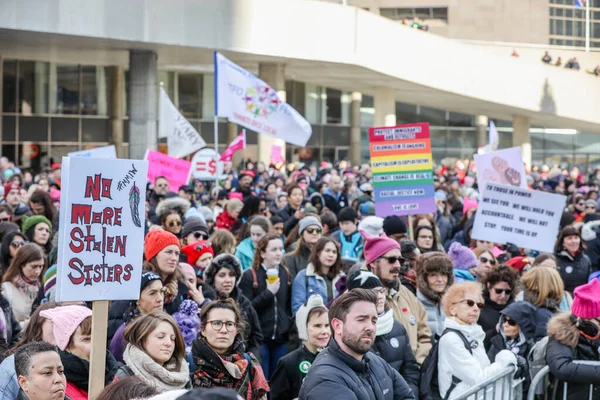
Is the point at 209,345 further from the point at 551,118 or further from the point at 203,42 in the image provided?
the point at 551,118

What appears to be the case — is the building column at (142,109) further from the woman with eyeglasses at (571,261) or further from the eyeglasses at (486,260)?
the eyeglasses at (486,260)

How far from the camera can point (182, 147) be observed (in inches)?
859

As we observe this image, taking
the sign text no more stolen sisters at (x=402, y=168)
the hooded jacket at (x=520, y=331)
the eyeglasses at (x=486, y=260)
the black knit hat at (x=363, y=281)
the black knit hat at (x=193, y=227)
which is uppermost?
the sign text no more stolen sisters at (x=402, y=168)

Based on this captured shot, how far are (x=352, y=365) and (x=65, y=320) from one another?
1874 mm

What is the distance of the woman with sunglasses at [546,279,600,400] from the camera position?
730cm

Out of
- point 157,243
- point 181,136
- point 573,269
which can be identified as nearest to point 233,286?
point 157,243

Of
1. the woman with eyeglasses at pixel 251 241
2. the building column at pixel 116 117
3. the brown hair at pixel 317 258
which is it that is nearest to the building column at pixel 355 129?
the building column at pixel 116 117

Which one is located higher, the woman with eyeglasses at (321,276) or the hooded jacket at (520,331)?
the woman with eyeglasses at (321,276)

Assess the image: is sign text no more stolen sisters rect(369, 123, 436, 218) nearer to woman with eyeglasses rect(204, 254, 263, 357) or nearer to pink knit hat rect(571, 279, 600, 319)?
woman with eyeglasses rect(204, 254, 263, 357)

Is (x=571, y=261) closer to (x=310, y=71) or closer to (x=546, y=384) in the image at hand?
(x=546, y=384)

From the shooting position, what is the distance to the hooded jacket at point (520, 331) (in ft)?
27.1

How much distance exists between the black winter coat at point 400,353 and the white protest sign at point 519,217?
4.87 meters

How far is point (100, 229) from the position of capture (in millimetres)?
5867

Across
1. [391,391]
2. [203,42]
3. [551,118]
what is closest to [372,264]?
[391,391]
